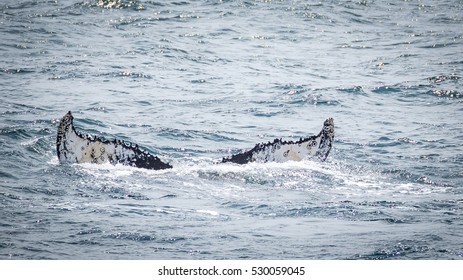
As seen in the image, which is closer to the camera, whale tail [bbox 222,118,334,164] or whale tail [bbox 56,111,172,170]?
Answer: whale tail [bbox 56,111,172,170]

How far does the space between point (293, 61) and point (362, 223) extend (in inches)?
525

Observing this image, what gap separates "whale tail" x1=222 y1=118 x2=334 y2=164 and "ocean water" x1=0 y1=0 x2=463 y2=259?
0.22 meters

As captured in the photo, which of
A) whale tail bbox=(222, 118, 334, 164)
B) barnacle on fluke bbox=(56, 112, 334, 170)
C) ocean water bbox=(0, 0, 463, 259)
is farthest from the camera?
whale tail bbox=(222, 118, 334, 164)

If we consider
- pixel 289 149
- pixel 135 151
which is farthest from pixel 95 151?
pixel 289 149

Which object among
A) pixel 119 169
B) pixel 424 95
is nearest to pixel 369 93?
pixel 424 95

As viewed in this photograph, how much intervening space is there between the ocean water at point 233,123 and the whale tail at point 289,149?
0.71 ft

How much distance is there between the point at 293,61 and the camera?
2614cm

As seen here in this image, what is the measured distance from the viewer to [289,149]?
51.6ft

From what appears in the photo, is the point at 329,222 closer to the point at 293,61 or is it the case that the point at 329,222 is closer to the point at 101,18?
the point at 293,61

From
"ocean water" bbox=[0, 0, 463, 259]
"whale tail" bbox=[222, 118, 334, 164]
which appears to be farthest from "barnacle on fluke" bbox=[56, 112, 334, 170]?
"ocean water" bbox=[0, 0, 463, 259]

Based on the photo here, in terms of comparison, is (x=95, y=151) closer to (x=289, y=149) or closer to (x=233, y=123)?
(x=289, y=149)

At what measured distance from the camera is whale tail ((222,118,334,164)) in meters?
15.7

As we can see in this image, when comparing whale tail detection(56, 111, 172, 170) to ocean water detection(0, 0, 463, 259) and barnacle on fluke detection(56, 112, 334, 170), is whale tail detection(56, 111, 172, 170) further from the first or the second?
ocean water detection(0, 0, 463, 259)

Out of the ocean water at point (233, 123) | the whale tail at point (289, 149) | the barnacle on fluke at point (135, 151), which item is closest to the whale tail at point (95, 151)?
the barnacle on fluke at point (135, 151)
